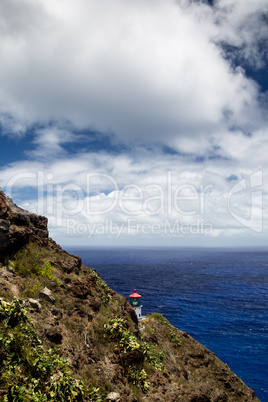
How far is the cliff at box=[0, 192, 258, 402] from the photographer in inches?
381

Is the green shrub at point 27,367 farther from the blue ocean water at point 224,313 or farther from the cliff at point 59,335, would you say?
the blue ocean water at point 224,313

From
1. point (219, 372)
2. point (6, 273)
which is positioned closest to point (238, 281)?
point (219, 372)

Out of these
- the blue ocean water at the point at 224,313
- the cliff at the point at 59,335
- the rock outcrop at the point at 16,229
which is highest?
the rock outcrop at the point at 16,229

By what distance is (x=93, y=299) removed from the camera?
1752 centimetres

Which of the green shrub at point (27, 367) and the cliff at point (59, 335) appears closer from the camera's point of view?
the green shrub at point (27, 367)

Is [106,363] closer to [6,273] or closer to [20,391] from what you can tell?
[20,391]

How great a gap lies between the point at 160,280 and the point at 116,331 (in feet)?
331

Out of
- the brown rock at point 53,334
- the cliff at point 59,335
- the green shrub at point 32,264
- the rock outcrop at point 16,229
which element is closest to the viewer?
the cliff at point 59,335

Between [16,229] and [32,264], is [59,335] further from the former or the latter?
[16,229]

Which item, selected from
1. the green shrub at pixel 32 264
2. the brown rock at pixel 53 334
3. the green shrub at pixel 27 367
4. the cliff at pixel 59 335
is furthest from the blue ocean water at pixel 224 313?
the green shrub at pixel 32 264

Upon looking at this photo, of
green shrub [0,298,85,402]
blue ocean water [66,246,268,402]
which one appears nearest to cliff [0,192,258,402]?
green shrub [0,298,85,402]

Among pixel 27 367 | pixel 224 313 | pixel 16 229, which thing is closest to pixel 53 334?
pixel 27 367

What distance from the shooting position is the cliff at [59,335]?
9688mm

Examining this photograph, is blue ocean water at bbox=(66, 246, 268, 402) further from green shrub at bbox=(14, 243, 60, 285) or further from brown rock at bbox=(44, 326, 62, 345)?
green shrub at bbox=(14, 243, 60, 285)
